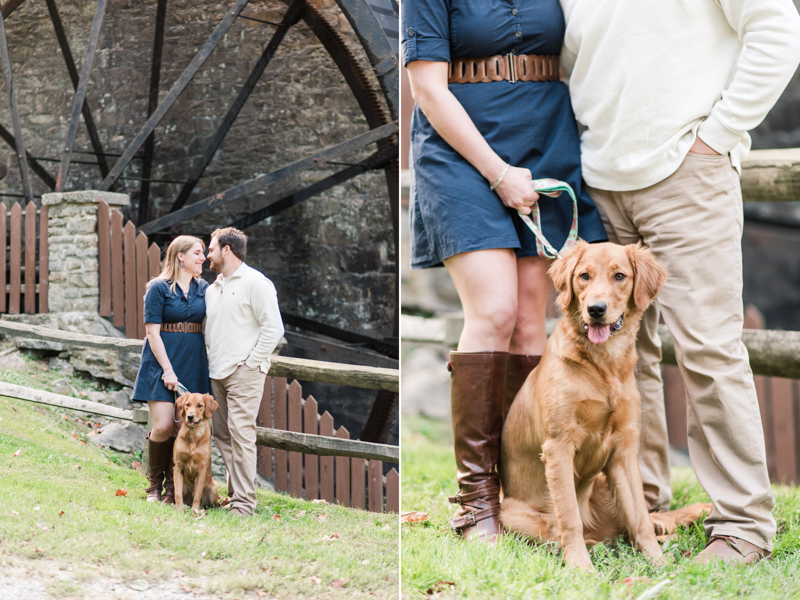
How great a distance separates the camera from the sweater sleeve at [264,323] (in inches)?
90.0

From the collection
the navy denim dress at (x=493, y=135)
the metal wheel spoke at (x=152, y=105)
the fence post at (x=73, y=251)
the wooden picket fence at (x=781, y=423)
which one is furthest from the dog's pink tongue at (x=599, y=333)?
the wooden picket fence at (x=781, y=423)

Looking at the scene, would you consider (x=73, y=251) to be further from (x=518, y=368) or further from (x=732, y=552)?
(x=732, y=552)

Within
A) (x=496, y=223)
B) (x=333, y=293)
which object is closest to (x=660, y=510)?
(x=496, y=223)

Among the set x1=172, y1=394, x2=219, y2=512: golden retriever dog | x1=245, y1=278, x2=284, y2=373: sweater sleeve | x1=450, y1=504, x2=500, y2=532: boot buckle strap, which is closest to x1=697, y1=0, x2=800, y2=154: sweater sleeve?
x1=450, y1=504, x2=500, y2=532: boot buckle strap

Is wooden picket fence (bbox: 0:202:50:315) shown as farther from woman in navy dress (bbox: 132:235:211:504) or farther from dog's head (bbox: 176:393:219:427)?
dog's head (bbox: 176:393:219:427)

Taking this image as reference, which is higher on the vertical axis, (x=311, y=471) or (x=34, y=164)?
(x=34, y=164)

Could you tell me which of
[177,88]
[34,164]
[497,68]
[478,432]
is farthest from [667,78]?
[34,164]

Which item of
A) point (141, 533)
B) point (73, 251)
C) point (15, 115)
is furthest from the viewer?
point (15, 115)

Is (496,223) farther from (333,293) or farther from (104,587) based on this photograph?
(104,587)

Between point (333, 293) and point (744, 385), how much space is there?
1.66 m

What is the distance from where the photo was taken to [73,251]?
2.44m

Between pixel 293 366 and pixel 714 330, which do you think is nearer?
pixel 714 330

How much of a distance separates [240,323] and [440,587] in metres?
1.07

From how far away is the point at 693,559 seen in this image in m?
2.07
